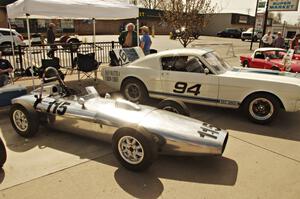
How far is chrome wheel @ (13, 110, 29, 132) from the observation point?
4.47 m

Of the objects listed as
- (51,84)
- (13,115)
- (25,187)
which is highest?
(51,84)

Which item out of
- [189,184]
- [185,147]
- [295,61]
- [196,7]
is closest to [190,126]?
[185,147]

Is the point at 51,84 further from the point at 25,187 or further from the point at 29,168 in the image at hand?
the point at 25,187

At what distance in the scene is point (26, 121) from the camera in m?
4.43

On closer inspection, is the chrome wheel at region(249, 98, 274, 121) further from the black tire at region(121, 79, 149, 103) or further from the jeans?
the jeans

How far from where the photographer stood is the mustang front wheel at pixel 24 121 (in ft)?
14.3

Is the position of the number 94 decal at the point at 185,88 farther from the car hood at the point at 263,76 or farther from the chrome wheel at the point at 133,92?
the chrome wheel at the point at 133,92

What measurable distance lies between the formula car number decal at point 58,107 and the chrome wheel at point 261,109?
11.9 feet

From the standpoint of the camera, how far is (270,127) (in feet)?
16.9

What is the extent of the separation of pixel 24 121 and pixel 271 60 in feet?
28.8

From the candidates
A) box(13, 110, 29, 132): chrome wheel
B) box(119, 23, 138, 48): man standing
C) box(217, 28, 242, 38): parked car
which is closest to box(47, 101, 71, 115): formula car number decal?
box(13, 110, 29, 132): chrome wheel

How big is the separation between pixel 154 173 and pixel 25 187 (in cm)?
163

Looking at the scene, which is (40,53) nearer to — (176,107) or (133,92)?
(133,92)

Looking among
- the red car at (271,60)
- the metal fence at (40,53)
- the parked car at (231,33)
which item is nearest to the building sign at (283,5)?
the red car at (271,60)
